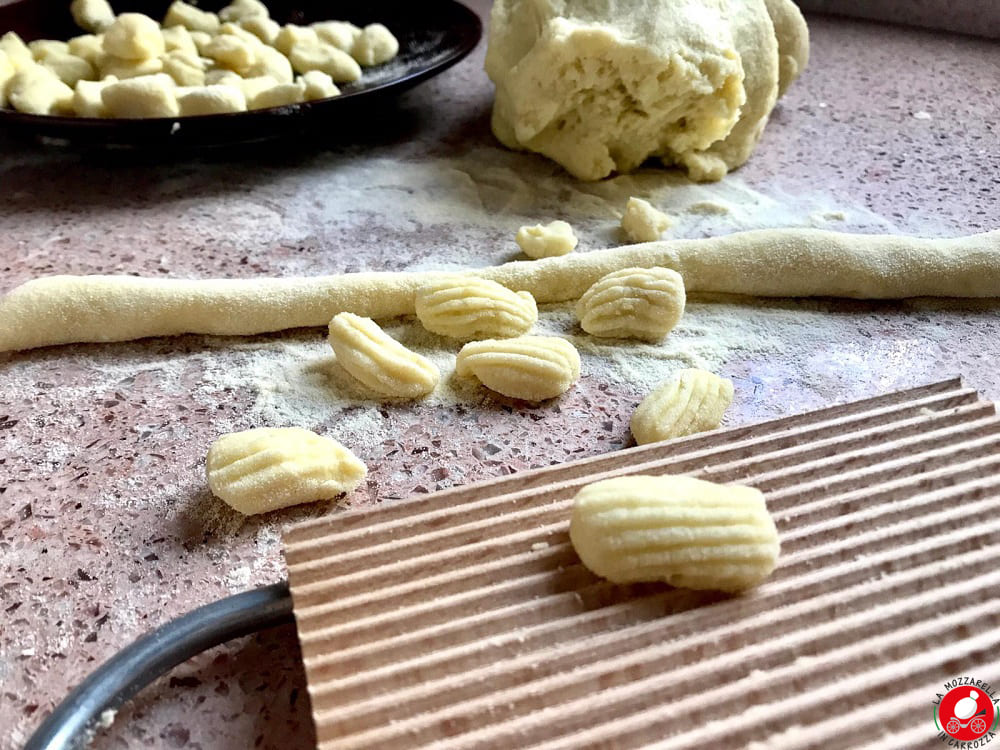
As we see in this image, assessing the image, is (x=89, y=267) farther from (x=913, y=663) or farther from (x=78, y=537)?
(x=913, y=663)

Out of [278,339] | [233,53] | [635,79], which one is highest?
[635,79]

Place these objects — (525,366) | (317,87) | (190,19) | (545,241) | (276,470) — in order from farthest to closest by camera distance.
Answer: (190,19) → (317,87) → (545,241) → (525,366) → (276,470)

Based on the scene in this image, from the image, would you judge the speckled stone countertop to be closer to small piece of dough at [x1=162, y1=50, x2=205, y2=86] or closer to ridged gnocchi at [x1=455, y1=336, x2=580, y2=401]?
ridged gnocchi at [x1=455, y1=336, x2=580, y2=401]

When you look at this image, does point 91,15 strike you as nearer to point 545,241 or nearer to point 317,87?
point 317,87

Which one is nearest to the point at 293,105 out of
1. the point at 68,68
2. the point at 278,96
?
the point at 278,96

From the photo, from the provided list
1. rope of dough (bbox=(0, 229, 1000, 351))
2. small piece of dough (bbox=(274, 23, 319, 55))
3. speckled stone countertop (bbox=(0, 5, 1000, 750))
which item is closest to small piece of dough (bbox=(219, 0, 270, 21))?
small piece of dough (bbox=(274, 23, 319, 55))

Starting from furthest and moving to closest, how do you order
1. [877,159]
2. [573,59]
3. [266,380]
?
[877,159], [573,59], [266,380]

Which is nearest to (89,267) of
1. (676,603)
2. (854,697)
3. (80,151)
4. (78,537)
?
(80,151)
